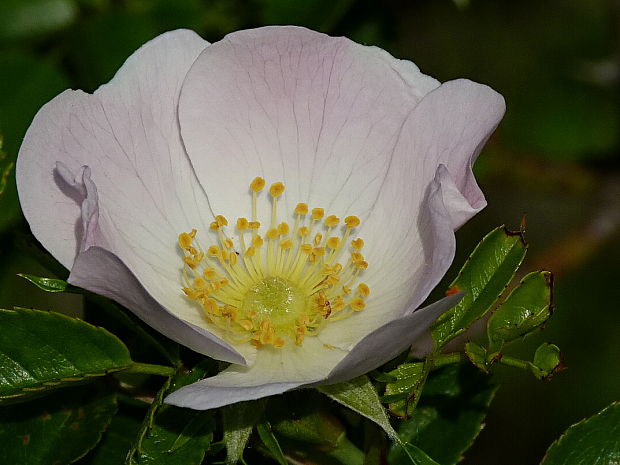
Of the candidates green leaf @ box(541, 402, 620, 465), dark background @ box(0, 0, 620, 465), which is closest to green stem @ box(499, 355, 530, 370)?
green leaf @ box(541, 402, 620, 465)

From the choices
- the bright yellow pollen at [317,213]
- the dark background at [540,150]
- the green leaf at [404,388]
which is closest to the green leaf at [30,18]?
the dark background at [540,150]

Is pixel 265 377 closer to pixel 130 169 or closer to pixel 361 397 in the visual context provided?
pixel 361 397

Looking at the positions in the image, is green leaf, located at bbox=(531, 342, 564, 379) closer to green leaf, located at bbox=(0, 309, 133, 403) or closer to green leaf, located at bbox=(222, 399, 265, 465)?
green leaf, located at bbox=(222, 399, 265, 465)

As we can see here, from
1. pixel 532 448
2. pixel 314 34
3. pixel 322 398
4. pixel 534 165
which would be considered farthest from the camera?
pixel 532 448

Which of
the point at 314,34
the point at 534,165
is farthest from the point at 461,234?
the point at 314,34

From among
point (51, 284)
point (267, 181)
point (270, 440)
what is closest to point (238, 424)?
point (270, 440)

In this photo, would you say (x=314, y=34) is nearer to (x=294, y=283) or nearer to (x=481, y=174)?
(x=294, y=283)
